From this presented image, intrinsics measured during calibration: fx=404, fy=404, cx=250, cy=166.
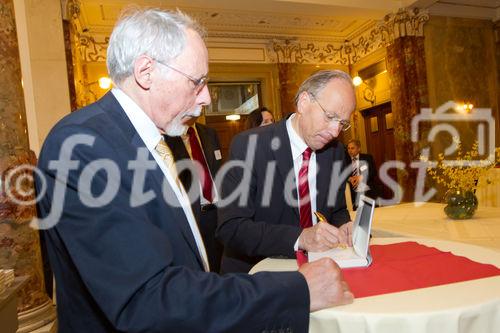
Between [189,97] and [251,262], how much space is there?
1.14 m

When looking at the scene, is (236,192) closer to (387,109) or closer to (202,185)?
(202,185)

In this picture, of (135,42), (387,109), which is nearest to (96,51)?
(387,109)

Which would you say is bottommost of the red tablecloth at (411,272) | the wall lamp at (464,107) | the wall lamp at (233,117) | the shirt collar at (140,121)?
the red tablecloth at (411,272)

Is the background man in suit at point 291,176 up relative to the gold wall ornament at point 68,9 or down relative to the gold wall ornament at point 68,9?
down

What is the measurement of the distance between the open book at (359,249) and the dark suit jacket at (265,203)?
0.19m

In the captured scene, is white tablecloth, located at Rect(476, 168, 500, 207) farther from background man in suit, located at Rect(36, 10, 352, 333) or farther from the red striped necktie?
→ background man in suit, located at Rect(36, 10, 352, 333)

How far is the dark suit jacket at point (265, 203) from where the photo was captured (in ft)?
5.84

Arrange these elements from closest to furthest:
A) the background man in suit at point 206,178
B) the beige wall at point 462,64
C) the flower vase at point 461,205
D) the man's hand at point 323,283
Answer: the man's hand at point 323,283
the flower vase at point 461,205
the background man in suit at point 206,178
the beige wall at point 462,64

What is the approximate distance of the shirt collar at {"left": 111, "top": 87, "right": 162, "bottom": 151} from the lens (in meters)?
1.09

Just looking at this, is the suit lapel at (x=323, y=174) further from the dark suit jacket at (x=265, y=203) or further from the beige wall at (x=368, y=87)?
the beige wall at (x=368, y=87)

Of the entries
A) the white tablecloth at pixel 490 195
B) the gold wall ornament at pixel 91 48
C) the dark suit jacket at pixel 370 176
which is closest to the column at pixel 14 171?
the white tablecloth at pixel 490 195

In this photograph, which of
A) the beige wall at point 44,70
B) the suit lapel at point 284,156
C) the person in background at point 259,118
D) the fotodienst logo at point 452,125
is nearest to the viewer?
the suit lapel at point 284,156

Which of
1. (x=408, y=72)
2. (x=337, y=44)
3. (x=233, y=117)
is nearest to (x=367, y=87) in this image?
(x=337, y=44)

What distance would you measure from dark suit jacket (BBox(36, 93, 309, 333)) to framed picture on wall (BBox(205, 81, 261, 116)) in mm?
8832
